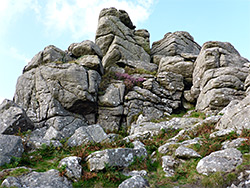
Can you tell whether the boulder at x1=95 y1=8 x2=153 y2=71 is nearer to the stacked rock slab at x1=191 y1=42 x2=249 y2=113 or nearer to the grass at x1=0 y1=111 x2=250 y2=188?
the stacked rock slab at x1=191 y1=42 x2=249 y2=113

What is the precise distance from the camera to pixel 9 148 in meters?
13.0

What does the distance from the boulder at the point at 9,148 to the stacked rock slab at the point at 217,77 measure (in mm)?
21618

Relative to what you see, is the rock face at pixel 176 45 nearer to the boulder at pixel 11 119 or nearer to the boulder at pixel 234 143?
the boulder at pixel 11 119

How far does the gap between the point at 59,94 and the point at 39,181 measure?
705 inches

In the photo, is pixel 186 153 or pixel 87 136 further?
pixel 87 136

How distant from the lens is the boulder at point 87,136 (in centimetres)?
1699

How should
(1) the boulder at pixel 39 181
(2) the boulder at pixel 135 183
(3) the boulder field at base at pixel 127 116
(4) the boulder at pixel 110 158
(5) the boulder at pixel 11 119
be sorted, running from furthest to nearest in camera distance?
(5) the boulder at pixel 11 119
(4) the boulder at pixel 110 158
(3) the boulder field at base at pixel 127 116
(1) the boulder at pixel 39 181
(2) the boulder at pixel 135 183

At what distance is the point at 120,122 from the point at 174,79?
12541mm

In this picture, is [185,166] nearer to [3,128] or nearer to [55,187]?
[55,187]

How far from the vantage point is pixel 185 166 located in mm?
11570

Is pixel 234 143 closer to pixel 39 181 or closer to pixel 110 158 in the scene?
pixel 110 158

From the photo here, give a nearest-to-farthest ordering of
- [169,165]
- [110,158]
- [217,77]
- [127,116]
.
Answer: [169,165], [110,158], [217,77], [127,116]

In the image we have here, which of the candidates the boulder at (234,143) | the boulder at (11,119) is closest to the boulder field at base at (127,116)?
the boulder at (234,143)

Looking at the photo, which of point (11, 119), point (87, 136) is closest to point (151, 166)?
point (87, 136)
